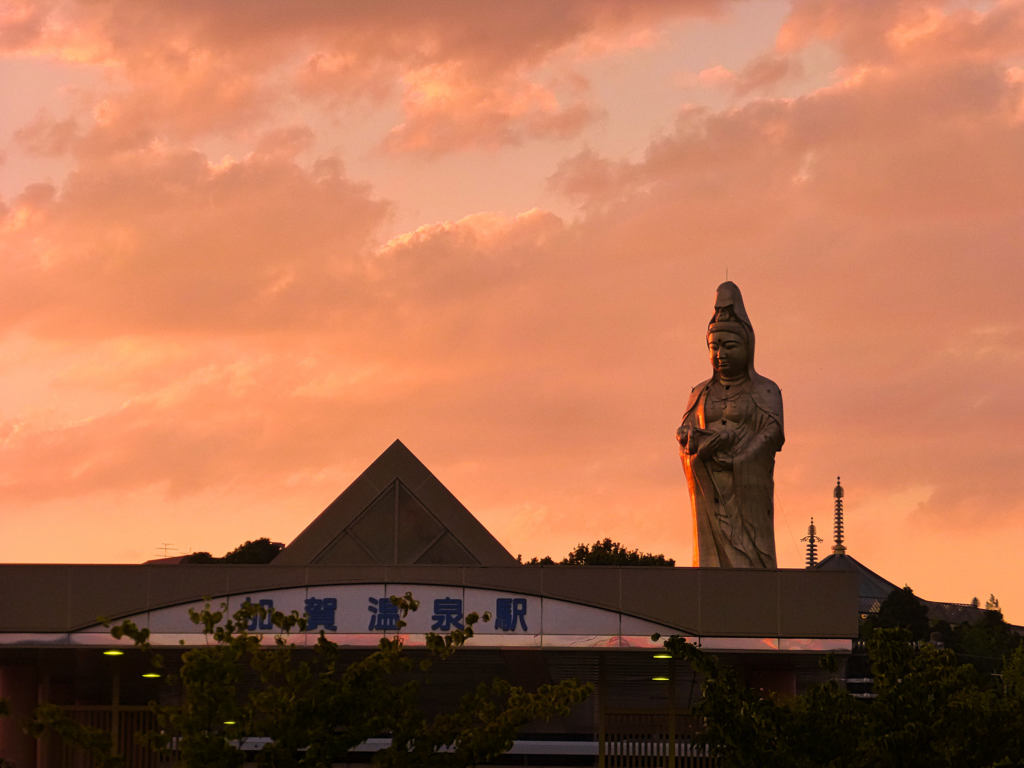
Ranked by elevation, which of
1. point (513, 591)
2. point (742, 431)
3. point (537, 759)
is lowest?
point (537, 759)

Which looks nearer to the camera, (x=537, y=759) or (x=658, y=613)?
(x=658, y=613)

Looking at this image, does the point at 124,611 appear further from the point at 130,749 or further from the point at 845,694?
the point at 845,694

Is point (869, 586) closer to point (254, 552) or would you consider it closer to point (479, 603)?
point (254, 552)

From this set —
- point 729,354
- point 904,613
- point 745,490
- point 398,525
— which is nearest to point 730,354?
point 729,354

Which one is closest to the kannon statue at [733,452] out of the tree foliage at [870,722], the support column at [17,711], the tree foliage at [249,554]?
the tree foliage at [870,722]

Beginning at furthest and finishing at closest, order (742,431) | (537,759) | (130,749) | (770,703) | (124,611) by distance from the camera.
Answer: (537,759), (742,431), (130,749), (124,611), (770,703)

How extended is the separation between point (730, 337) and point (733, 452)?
2516 mm

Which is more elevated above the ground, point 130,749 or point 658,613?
point 658,613

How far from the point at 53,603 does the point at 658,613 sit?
378 inches

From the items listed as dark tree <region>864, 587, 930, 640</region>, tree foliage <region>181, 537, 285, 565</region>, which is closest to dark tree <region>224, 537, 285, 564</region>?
tree foliage <region>181, 537, 285, 565</region>

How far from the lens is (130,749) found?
32375 mm

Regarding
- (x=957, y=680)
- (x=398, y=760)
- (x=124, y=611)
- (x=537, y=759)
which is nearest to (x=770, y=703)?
(x=957, y=680)

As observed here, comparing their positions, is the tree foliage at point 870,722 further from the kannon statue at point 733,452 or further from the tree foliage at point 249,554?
the tree foliage at point 249,554

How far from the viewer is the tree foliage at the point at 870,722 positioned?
2455cm
